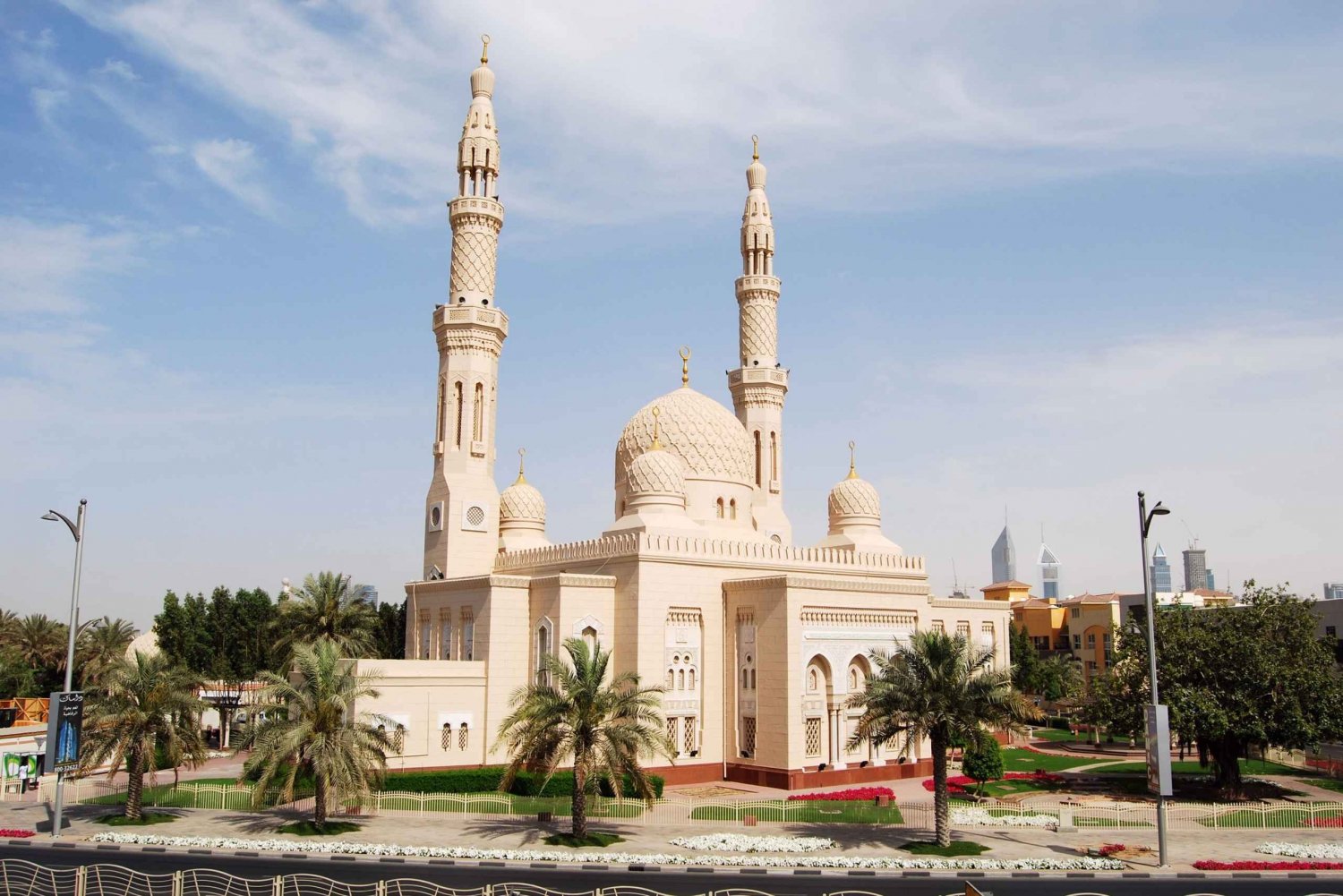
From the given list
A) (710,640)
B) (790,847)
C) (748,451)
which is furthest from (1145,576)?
(748,451)

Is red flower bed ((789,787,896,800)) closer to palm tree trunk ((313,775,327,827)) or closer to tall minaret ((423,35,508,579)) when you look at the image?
palm tree trunk ((313,775,327,827))

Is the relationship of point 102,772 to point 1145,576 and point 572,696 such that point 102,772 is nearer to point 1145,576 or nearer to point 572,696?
point 572,696

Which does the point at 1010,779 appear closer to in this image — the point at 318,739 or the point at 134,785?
the point at 318,739

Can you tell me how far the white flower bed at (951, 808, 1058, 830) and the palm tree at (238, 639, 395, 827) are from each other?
14416mm

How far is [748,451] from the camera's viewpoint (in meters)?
44.3

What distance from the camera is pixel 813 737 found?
33906mm

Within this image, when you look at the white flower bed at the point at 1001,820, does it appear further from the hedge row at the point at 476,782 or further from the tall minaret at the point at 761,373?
the tall minaret at the point at 761,373

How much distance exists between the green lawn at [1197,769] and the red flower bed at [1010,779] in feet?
9.08

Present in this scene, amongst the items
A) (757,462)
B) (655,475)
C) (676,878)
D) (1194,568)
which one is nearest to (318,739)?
(676,878)

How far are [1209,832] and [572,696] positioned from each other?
51.3 feet

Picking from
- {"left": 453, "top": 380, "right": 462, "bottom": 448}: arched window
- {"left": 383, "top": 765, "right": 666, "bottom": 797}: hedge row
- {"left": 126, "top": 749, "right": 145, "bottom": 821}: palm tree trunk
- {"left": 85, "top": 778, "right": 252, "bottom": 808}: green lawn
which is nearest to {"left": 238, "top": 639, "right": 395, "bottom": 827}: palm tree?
{"left": 126, "top": 749, "right": 145, "bottom": 821}: palm tree trunk

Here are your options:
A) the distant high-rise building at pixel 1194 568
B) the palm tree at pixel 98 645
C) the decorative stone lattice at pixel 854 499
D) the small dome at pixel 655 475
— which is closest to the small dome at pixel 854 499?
the decorative stone lattice at pixel 854 499

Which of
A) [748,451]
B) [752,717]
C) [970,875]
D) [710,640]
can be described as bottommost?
[970,875]

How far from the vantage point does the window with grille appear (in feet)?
111
